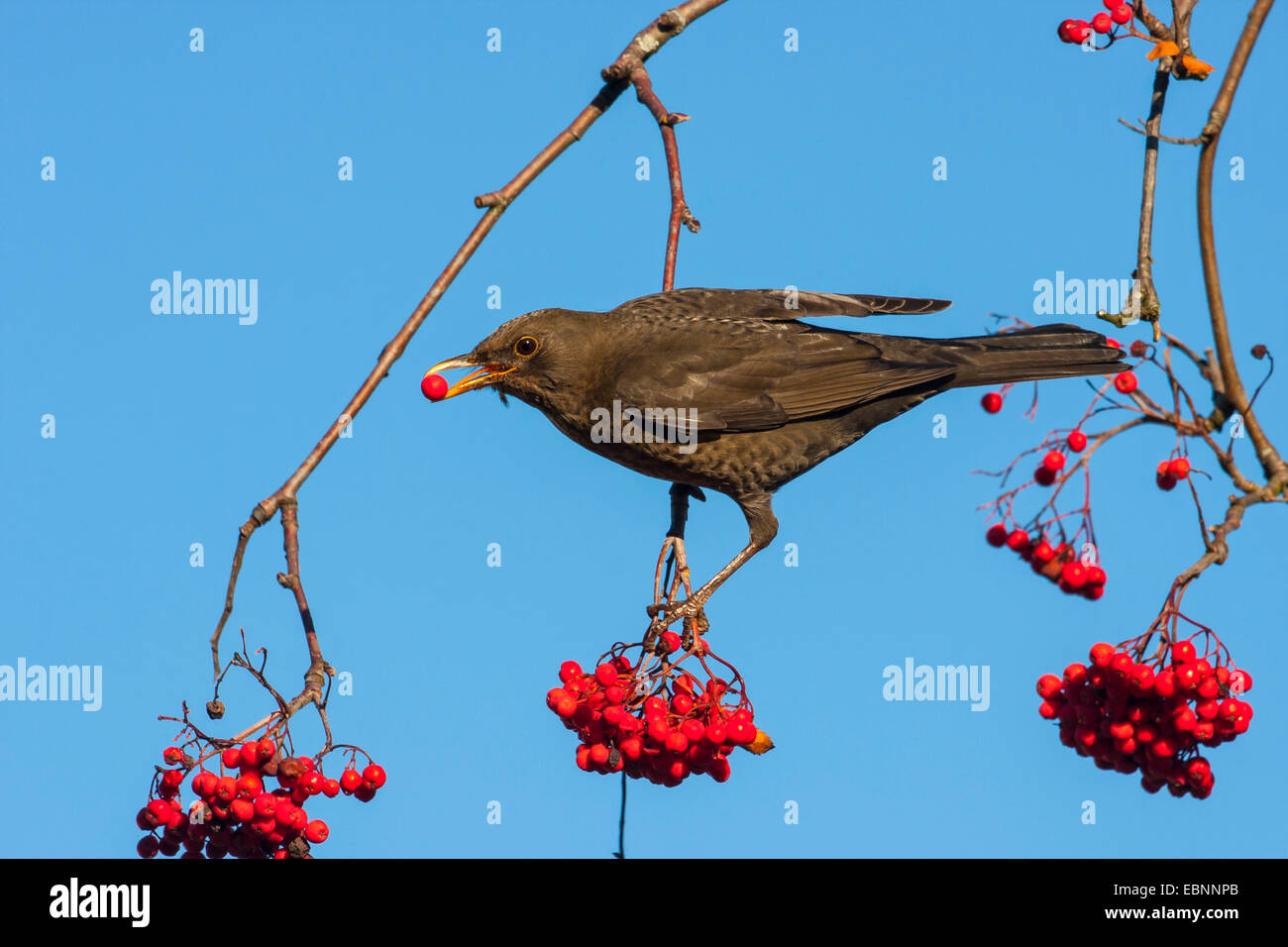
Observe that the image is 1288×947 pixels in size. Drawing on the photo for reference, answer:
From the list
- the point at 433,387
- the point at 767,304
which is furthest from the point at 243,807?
the point at 767,304

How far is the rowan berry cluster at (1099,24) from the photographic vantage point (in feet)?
15.1

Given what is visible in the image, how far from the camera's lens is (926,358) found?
21.5ft

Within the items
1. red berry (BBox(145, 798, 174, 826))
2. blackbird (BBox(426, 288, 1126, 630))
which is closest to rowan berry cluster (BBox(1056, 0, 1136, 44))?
blackbird (BBox(426, 288, 1126, 630))

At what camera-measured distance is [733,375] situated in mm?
6625

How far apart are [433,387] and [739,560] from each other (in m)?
1.85

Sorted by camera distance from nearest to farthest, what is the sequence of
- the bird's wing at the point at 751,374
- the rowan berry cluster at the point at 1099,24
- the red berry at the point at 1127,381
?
the red berry at the point at 1127,381
the rowan berry cluster at the point at 1099,24
the bird's wing at the point at 751,374

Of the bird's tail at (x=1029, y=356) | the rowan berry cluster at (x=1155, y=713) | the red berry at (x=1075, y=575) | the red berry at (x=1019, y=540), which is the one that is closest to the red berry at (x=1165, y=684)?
the rowan berry cluster at (x=1155, y=713)

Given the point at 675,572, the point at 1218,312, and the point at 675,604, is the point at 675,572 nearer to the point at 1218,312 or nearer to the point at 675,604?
the point at 675,604

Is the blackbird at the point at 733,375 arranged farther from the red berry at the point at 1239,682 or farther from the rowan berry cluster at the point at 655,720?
the red berry at the point at 1239,682

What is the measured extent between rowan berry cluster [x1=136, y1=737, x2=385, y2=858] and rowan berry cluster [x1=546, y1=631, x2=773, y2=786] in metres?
0.91

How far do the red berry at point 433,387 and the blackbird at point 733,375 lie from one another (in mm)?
323
